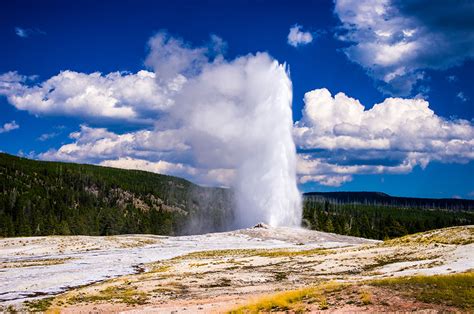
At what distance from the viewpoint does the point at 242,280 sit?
3919 centimetres

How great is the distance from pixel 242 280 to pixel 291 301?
16228mm

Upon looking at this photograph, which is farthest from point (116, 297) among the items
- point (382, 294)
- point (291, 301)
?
point (382, 294)

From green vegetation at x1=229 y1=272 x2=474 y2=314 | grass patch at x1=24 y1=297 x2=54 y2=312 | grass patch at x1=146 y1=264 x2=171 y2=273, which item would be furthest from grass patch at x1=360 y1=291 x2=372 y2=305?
grass patch at x1=146 y1=264 x2=171 y2=273

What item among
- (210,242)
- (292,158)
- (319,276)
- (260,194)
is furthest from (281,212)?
(319,276)

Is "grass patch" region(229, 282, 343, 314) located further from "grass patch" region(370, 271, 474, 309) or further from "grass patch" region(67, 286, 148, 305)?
"grass patch" region(67, 286, 148, 305)

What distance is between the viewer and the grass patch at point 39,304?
2939cm

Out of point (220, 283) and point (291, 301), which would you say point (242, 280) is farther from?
point (291, 301)

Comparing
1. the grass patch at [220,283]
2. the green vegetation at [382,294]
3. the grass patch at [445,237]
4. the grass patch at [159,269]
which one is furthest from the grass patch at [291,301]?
the grass patch at [445,237]

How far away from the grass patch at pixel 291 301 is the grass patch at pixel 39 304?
14.3m

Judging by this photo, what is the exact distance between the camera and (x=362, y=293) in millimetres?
22234

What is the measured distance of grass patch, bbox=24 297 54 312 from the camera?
29.4 metres

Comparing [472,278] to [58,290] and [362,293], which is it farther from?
[58,290]

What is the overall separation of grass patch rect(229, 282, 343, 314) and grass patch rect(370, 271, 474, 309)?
3.02 m

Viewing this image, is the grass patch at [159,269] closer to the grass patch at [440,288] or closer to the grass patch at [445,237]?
the grass patch at [445,237]
